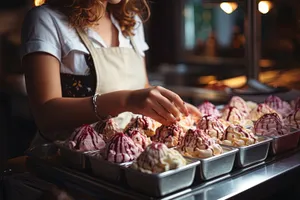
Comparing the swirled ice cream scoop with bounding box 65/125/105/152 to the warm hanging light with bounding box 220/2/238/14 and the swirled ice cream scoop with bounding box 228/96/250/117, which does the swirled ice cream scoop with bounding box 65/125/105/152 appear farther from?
the warm hanging light with bounding box 220/2/238/14

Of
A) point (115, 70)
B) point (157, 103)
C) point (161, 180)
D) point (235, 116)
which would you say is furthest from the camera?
point (115, 70)

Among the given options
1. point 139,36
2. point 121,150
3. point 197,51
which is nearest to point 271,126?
point 121,150

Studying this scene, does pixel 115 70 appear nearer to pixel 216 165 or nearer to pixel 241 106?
pixel 241 106

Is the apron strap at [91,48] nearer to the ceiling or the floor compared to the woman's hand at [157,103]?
nearer to the ceiling

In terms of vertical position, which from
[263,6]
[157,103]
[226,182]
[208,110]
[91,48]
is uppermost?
[263,6]

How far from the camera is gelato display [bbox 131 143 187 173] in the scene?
55.1 inches

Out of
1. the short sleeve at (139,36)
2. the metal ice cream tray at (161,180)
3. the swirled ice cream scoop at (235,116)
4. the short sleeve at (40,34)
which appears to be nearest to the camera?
the metal ice cream tray at (161,180)

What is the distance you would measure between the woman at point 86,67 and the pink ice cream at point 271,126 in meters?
0.32

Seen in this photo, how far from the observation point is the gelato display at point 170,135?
1.72 meters

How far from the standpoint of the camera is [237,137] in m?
1.69

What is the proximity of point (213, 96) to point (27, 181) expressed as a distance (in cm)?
158

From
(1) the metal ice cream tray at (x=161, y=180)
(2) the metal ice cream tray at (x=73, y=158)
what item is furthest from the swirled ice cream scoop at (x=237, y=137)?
(2) the metal ice cream tray at (x=73, y=158)

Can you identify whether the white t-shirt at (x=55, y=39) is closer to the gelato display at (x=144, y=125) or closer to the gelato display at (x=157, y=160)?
the gelato display at (x=144, y=125)

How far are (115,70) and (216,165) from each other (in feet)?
2.79
